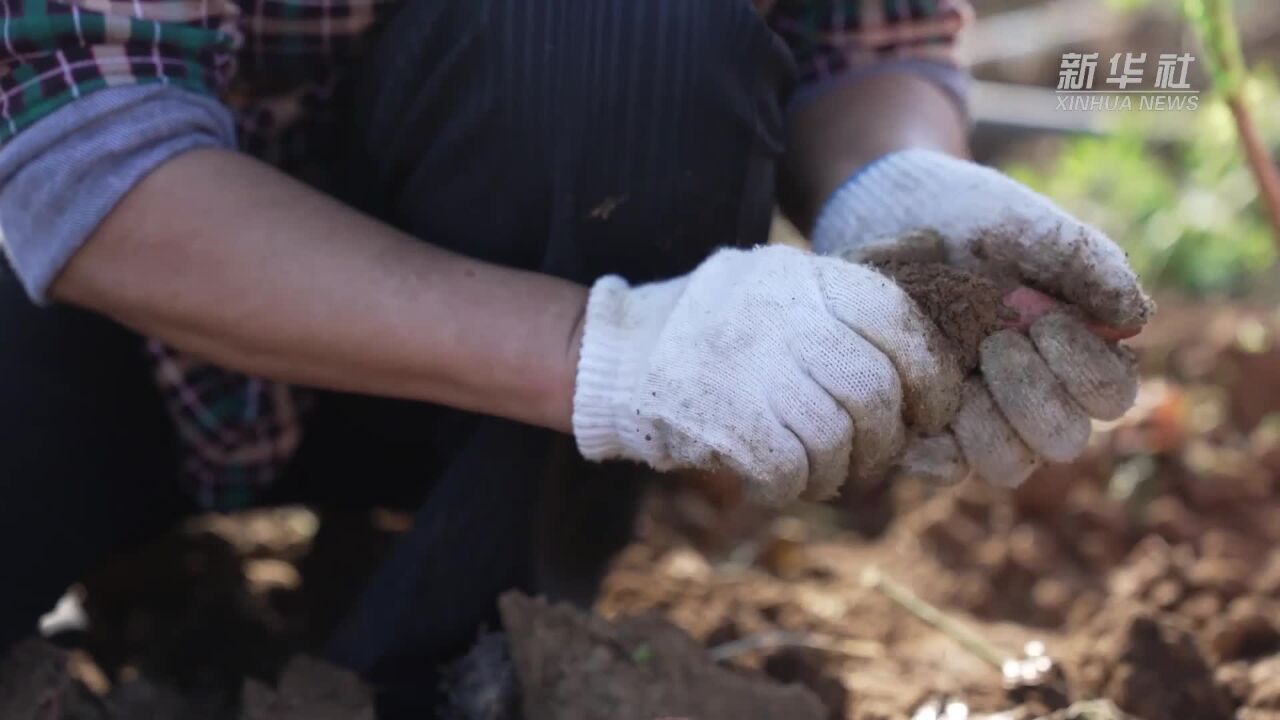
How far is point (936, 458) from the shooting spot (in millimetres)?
990

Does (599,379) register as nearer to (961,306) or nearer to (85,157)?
(961,306)

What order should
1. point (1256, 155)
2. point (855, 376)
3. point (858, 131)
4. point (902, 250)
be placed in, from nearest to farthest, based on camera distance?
Result: 1. point (855, 376)
2. point (902, 250)
3. point (1256, 155)
4. point (858, 131)

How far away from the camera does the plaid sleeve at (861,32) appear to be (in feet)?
4.40

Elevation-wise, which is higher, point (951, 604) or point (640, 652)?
point (640, 652)

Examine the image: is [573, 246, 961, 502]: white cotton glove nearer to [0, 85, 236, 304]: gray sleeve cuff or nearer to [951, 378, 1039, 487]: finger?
[951, 378, 1039, 487]: finger

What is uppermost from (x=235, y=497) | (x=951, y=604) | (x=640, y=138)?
(x=640, y=138)

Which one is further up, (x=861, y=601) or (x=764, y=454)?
(x=764, y=454)

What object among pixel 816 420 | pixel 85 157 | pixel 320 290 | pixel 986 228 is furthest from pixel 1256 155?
pixel 85 157

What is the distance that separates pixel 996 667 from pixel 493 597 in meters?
0.48

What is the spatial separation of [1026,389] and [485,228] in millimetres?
469

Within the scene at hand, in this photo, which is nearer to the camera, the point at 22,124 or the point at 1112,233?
the point at 22,124

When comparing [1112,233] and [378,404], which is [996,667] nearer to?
[378,404]

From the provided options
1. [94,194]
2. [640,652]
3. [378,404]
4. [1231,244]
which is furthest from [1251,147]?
[1231,244]

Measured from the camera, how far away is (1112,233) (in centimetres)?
221
